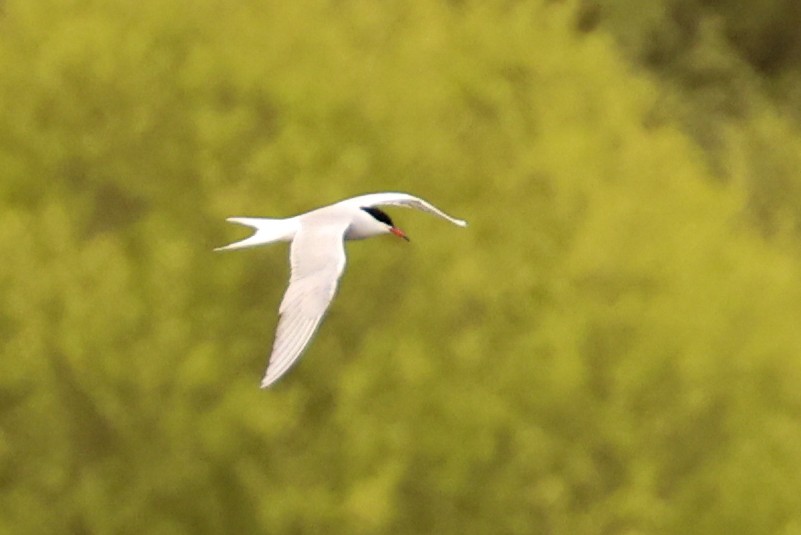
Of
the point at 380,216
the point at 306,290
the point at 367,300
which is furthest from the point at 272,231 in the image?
the point at 367,300

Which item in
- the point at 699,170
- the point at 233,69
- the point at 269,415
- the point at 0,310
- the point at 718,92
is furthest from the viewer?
the point at 718,92

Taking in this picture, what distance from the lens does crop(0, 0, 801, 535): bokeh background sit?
9.76 metres

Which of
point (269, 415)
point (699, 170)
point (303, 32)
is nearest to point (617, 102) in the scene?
point (699, 170)

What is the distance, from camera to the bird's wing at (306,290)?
5.48m

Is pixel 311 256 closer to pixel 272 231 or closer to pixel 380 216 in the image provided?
pixel 272 231

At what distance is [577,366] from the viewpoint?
10.1 m

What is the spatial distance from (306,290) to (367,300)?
4.31m

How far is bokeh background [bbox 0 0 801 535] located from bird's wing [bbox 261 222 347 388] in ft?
9.21

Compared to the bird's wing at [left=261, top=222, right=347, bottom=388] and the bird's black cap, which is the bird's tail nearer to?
the bird's wing at [left=261, top=222, right=347, bottom=388]

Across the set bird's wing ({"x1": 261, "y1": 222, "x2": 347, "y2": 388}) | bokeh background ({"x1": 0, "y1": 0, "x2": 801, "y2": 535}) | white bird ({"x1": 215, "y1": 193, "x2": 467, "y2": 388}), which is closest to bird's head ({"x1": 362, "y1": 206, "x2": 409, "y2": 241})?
white bird ({"x1": 215, "y1": 193, "x2": 467, "y2": 388})

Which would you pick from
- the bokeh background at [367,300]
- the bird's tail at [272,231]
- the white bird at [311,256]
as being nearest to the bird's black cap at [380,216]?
the white bird at [311,256]

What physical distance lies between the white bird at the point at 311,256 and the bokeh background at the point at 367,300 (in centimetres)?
241

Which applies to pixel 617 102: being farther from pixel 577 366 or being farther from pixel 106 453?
pixel 106 453

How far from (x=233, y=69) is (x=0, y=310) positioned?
2374 millimetres
